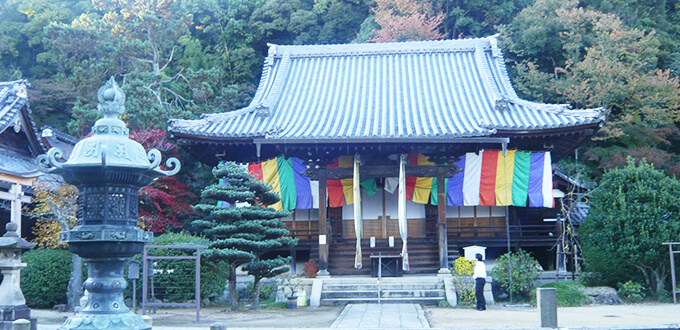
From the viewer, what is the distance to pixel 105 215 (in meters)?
5.82

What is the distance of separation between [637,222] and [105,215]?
12246 mm

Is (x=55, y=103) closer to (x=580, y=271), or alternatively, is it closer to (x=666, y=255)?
(x=580, y=271)

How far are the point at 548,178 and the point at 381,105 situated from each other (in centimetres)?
540

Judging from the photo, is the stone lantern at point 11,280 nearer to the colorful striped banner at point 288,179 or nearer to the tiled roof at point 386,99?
the tiled roof at point 386,99

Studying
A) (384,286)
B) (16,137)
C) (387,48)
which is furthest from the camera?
(387,48)

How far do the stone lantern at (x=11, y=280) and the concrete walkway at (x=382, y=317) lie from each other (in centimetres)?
505

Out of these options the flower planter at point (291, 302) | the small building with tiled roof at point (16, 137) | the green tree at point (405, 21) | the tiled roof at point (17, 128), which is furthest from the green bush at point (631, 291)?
the tiled roof at point (17, 128)

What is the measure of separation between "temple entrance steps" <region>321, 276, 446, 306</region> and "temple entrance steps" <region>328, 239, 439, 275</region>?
4.56 ft

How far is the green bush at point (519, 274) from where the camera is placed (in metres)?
14.0

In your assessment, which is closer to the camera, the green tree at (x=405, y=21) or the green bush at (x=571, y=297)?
the green bush at (x=571, y=297)

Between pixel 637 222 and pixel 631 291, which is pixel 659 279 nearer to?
pixel 631 291

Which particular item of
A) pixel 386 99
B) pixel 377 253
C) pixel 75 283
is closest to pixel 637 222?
pixel 377 253

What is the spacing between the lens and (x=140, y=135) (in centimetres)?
1789

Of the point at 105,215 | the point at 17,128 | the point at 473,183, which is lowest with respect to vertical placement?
the point at 105,215
